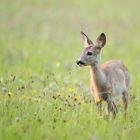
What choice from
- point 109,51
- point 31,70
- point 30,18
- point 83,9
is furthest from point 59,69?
point 83,9

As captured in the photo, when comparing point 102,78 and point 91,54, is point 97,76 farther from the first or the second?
point 91,54

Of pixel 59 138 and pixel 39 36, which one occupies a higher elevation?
pixel 39 36

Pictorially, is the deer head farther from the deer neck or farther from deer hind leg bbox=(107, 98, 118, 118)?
deer hind leg bbox=(107, 98, 118, 118)

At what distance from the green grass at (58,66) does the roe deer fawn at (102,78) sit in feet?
0.68

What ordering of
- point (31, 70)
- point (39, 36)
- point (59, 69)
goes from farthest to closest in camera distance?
point (39, 36) → point (59, 69) → point (31, 70)

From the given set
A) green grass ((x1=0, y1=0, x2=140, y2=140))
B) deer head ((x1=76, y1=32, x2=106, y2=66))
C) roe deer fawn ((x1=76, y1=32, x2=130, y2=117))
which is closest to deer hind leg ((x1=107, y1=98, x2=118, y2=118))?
roe deer fawn ((x1=76, y1=32, x2=130, y2=117))

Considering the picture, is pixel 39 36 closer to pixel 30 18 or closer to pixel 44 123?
pixel 30 18

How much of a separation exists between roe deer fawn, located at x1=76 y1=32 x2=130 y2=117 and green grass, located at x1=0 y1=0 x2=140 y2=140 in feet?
0.68

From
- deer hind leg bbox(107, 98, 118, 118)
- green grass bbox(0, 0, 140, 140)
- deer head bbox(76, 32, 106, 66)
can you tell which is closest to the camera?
green grass bbox(0, 0, 140, 140)

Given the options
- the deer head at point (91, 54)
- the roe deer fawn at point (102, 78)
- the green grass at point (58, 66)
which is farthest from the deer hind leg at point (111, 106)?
the deer head at point (91, 54)

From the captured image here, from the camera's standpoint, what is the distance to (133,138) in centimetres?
693

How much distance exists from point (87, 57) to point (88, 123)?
190 centimetres

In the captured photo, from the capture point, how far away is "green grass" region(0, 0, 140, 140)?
707 cm

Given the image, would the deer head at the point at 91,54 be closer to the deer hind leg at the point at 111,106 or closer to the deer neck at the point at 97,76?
the deer neck at the point at 97,76
